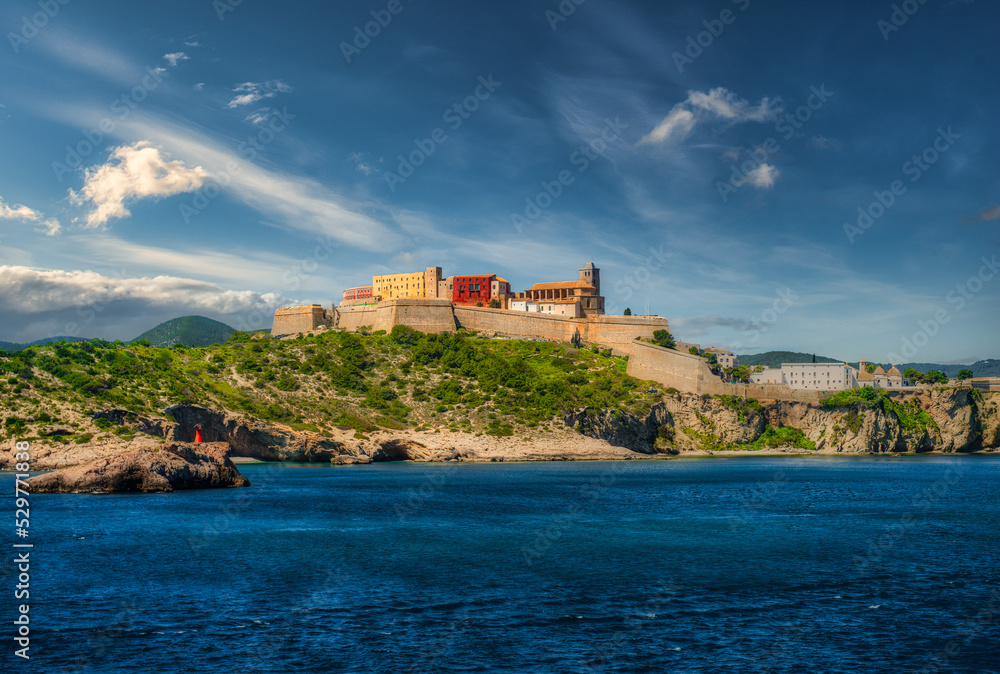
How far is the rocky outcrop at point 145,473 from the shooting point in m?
42.2

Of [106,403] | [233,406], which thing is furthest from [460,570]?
[233,406]

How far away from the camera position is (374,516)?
3634 cm

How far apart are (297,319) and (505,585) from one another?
323 ft

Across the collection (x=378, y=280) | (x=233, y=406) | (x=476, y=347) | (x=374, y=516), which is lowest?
(x=374, y=516)

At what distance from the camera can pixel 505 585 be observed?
21.3 metres

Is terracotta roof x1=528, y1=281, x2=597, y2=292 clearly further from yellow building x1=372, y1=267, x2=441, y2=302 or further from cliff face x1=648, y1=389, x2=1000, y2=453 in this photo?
cliff face x1=648, y1=389, x2=1000, y2=453

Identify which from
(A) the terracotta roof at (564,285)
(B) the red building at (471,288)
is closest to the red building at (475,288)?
(B) the red building at (471,288)

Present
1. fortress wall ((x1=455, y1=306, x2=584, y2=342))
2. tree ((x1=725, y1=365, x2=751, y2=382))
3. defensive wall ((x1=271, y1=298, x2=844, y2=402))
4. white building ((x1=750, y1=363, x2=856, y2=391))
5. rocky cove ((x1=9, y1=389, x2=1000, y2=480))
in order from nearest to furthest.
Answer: rocky cove ((x1=9, y1=389, x2=1000, y2=480)) < defensive wall ((x1=271, y1=298, x2=844, y2=402)) < fortress wall ((x1=455, y1=306, x2=584, y2=342)) < tree ((x1=725, y1=365, x2=751, y2=382)) < white building ((x1=750, y1=363, x2=856, y2=391))

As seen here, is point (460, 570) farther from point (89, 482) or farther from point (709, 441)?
point (709, 441)

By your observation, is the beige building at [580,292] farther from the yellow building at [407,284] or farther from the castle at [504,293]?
the yellow building at [407,284]

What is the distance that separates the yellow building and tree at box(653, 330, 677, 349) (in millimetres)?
38265

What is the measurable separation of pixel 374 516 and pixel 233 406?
42295 millimetres

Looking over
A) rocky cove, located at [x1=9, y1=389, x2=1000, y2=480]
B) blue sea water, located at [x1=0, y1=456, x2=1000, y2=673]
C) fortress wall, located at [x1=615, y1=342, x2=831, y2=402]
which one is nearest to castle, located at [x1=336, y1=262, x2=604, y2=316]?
fortress wall, located at [x1=615, y1=342, x2=831, y2=402]

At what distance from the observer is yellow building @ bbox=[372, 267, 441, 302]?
127 m
